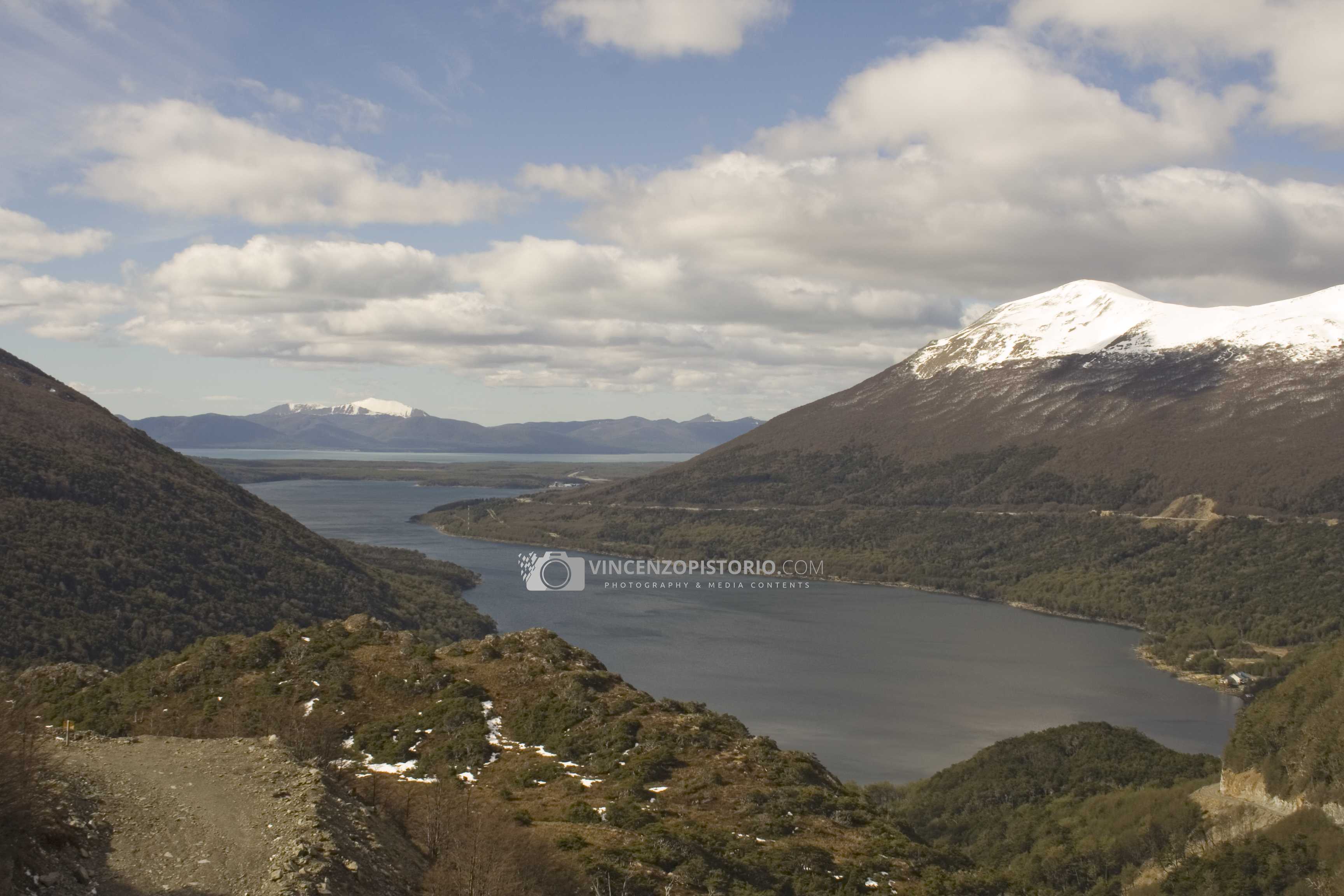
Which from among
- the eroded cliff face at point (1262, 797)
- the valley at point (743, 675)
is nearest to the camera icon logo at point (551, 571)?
the valley at point (743, 675)

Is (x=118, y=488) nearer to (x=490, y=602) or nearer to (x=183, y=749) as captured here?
(x=490, y=602)

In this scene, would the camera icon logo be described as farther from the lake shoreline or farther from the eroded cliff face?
the eroded cliff face

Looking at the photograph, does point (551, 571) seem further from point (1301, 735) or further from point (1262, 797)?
point (1301, 735)

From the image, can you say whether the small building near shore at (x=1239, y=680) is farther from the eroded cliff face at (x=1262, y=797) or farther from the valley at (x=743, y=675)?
the eroded cliff face at (x=1262, y=797)

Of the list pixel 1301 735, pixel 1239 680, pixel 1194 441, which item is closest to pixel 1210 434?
pixel 1194 441

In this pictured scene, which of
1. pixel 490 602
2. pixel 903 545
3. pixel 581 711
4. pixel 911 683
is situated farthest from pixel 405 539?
pixel 581 711

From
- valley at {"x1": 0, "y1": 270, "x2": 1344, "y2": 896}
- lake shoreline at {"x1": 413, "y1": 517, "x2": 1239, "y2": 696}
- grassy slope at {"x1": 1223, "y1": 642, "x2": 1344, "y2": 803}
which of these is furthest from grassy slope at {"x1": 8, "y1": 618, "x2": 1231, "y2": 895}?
lake shoreline at {"x1": 413, "y1": 517, "x2": 1239, "y2": 696}
